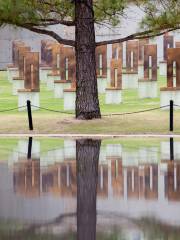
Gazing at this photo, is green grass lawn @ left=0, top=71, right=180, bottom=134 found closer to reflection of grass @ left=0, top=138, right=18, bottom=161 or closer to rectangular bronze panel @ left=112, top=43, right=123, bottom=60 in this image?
reflection of grass @ left=0, top=138, right=18, bottom=161

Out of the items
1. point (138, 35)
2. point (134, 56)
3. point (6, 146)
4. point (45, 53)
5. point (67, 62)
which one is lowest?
point (6, 146)

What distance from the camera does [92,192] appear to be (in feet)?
36.9

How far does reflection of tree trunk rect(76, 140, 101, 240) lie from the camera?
8898mm

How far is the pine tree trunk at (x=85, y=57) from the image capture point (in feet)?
70.0

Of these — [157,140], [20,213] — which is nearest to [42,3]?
[157,140]

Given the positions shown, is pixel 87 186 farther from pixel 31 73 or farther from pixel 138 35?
pixel 31 73

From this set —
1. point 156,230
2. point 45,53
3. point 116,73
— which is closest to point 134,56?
point 116,73

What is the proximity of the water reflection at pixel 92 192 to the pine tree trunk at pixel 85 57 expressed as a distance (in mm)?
4359

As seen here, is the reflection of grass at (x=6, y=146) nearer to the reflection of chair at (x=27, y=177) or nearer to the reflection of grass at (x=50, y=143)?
the reflection of grass at (x=50, y=143)

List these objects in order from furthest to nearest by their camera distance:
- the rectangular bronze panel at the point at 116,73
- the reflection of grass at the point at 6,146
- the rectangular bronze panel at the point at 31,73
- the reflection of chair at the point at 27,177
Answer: the rectangular bronze panel at the point at 116,73
the rectangular bronze panel at the point at 31,73
the reflection of grass at the point at 6,146
the reflection of chair at the point at 27,177

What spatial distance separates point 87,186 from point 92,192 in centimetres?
54

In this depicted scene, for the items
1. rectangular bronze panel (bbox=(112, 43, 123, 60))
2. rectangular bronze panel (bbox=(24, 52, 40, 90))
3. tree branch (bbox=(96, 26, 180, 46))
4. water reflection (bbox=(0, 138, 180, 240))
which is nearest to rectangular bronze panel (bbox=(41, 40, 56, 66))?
rectangular bronze panel (bbox=(112, 43, 123, 60))

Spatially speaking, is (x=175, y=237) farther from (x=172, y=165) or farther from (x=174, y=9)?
(x=174, y=9)

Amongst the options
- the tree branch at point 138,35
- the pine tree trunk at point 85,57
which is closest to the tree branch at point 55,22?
the pine tree trunk at point 85,57
